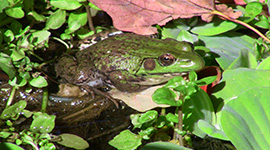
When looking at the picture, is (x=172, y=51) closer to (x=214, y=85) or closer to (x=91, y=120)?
(x=214, y=85)

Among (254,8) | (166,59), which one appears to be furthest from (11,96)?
(254,8)

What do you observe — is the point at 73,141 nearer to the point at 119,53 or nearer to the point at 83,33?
the point at 119,53

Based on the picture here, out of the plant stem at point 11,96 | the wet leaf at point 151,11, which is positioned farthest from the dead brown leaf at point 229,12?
the plant stem at point 11,96

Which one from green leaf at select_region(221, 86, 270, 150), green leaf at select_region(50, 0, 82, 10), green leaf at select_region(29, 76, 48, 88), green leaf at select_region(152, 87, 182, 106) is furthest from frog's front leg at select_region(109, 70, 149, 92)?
green leaf at select_region(221, 86, 270, 150)

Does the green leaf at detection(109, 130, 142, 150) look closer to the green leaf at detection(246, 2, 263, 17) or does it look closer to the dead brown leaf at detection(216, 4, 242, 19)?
the dead brown leaf at detection(216, 4, 242, 19)

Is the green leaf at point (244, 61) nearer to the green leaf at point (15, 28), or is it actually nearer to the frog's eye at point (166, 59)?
the frog's eye at point (166, 59)
